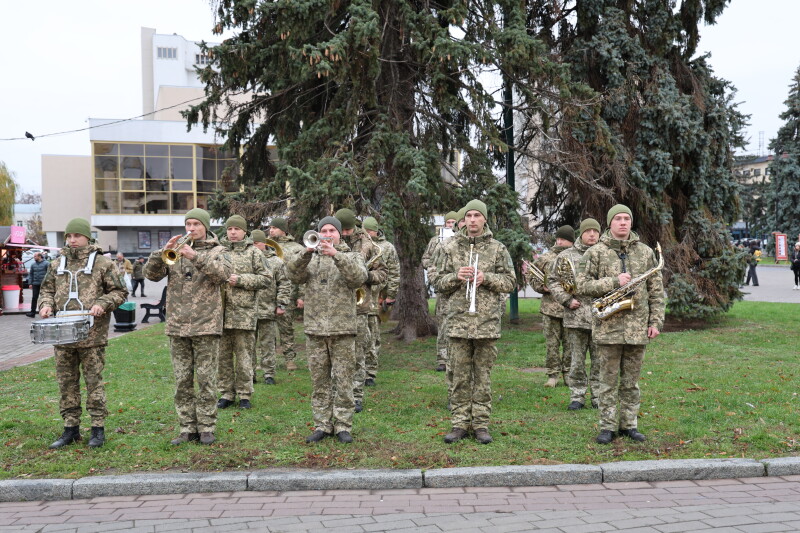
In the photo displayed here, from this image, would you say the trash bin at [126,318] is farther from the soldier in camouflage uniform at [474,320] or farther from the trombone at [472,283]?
the trombone at [472,283]

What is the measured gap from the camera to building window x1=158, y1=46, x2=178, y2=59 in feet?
245

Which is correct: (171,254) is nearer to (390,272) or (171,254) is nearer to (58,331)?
(58,331)

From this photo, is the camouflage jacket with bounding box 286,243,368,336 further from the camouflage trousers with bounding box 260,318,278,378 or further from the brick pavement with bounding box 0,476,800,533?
the camouflage trousers with bounding box 260,318,278,378

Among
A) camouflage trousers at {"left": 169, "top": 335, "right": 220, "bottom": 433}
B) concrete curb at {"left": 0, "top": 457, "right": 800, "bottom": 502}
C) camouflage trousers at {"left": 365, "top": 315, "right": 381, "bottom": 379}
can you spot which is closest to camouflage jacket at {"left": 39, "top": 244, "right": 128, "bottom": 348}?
camouflage trousers at {"left": 169, "top": 335, "right": 220, "bottom": 433}

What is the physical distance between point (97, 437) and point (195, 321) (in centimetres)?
154

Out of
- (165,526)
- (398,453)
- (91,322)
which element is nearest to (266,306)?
(91,322)

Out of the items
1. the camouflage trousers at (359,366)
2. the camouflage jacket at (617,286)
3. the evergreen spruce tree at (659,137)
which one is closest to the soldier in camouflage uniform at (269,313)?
the camouflage trousers at (359,366)

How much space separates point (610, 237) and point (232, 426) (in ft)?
15.0

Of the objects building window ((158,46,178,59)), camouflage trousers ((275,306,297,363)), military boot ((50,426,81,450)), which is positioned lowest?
military boot ((50,426,81,450))

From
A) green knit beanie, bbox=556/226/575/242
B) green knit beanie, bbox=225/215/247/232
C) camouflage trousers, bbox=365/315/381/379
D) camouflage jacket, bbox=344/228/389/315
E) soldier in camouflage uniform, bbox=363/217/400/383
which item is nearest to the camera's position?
camouflage jacket, bbox=344/228/389/315

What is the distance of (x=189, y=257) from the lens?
606cm

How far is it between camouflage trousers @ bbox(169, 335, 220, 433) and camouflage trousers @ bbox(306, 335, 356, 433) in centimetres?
101

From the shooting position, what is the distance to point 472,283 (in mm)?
6398

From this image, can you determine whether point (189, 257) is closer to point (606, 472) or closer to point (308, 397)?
point (308, 397)
